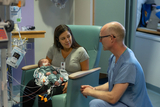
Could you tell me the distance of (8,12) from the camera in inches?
58.8

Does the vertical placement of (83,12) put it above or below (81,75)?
above

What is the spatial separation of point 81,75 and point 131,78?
60cm

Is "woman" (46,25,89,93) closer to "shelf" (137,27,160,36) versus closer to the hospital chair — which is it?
the hospital chair

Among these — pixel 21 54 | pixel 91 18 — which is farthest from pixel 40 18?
pixel 21 54

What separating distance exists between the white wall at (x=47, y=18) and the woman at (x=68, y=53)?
1312mm

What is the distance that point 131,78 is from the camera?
1.42 metres

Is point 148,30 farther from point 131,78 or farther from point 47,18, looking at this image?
point 131,78

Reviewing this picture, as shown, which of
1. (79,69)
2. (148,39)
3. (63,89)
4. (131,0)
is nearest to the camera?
(63,89)

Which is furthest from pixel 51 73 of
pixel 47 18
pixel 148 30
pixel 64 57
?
pixel 148 30

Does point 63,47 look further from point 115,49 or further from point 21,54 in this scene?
point 115,49

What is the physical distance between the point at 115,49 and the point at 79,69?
74cm

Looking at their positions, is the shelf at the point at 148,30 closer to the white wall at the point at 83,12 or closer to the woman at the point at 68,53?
the white wall at the point at 83,12

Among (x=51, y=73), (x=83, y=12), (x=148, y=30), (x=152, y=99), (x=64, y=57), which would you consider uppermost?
(x=83, y=12)

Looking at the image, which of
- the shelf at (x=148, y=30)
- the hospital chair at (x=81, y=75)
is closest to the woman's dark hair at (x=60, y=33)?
the hospital chair at (x=81, y=75)
